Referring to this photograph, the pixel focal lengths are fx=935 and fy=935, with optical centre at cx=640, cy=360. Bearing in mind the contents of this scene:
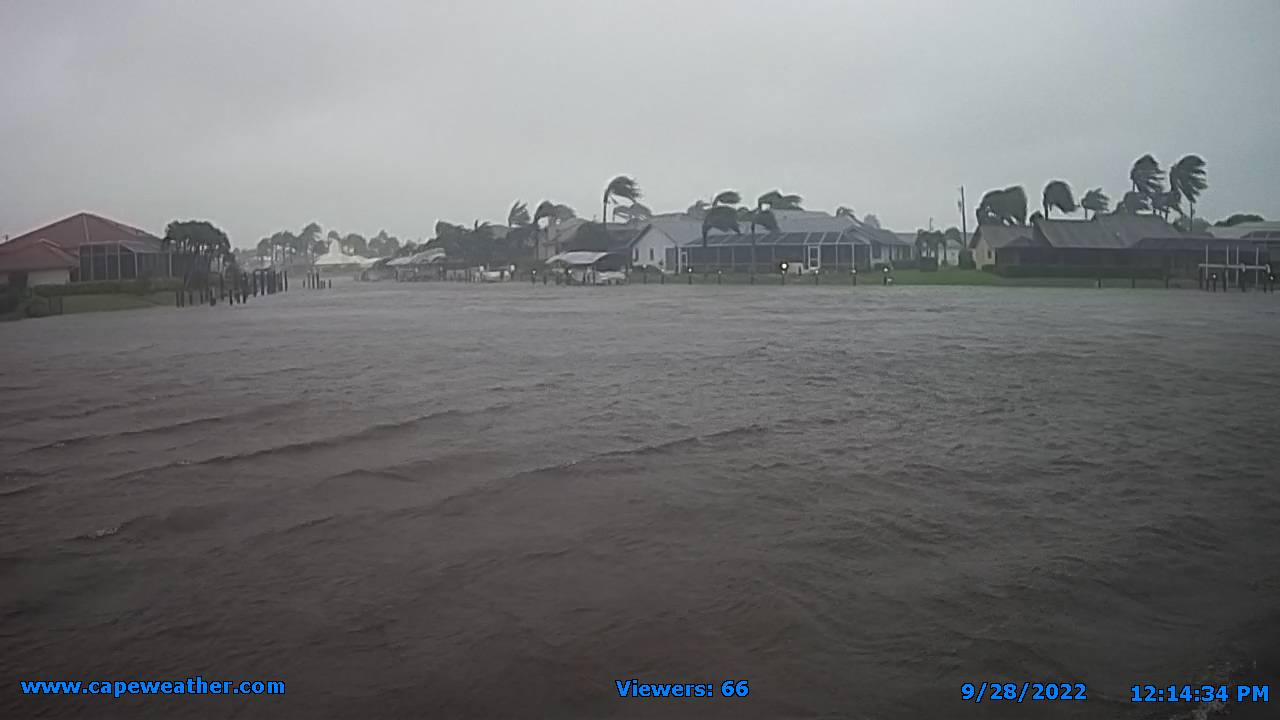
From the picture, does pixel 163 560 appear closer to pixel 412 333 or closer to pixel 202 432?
pixel 202 432

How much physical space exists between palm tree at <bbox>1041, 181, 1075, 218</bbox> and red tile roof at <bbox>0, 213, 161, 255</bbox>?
59.6 metres

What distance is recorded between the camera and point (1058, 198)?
229 ft

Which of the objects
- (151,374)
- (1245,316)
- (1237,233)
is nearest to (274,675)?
(151,374)

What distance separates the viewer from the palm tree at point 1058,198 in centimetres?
6938

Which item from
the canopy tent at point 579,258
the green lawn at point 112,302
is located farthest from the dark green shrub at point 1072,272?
the green lawn at point 112,302

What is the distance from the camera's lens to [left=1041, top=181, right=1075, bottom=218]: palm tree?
69.4m

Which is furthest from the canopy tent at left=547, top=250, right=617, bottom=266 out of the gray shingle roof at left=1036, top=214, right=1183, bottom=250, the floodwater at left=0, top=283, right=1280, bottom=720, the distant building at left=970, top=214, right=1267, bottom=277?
the floodwater at left=0, top=283, right=1280, bottom=720

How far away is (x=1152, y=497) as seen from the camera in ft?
24.1

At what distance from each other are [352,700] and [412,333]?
21119mm

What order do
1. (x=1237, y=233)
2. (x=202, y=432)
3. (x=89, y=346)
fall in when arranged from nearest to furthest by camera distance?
(x=202, y=432)
(x=89, y=346)
(x=1237, y=233)

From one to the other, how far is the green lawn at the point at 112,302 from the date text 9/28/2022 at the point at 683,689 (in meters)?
39.5

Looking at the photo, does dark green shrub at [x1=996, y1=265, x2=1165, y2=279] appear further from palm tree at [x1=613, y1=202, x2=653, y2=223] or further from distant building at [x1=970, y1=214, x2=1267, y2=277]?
palm tree at [x1=613, y1=202, x2=653, y2=223]

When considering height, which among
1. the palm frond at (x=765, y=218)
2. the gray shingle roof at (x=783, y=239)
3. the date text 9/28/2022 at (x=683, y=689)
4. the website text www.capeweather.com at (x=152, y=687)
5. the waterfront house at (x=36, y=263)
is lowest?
the date text 9/28/2022 at (x=683, y=689)

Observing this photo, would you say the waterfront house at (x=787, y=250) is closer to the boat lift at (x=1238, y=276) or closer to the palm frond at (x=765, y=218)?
the palm frond at (x=765, y=218)
